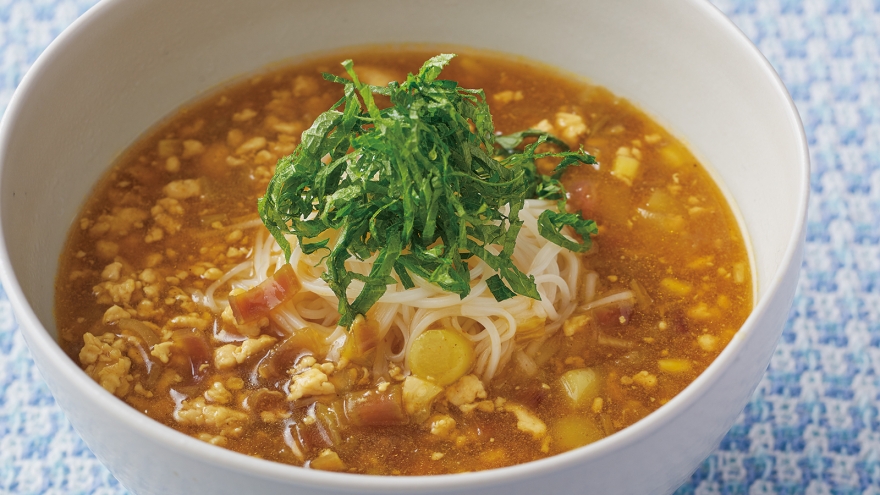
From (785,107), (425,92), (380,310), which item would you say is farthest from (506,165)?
(785,107)

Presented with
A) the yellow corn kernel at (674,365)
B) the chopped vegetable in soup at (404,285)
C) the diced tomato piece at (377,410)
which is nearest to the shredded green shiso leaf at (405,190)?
the chopped vegetable in soup at (404,285)

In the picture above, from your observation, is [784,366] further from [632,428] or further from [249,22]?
[249,22]

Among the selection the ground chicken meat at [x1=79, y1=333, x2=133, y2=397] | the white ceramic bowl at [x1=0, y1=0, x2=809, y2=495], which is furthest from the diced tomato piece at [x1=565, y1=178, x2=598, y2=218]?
the ground chicken meat at [x1=79, y1=333, x2=133, y2=397]

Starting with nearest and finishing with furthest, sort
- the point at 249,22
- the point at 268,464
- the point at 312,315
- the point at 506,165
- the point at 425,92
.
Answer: the point at 268,464
the point at 425,92
the point at 506,165
the point at 312,315
the point at 249,22

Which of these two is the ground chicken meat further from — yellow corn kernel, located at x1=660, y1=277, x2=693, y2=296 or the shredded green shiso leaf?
yellow corn kernel, located at x1=660, y1=277, x2=693, y2=296

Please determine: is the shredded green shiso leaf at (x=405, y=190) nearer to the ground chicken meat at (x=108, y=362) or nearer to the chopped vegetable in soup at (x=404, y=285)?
the chopped vegetable in soup at (x=404, y=285)

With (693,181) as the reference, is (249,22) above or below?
above
